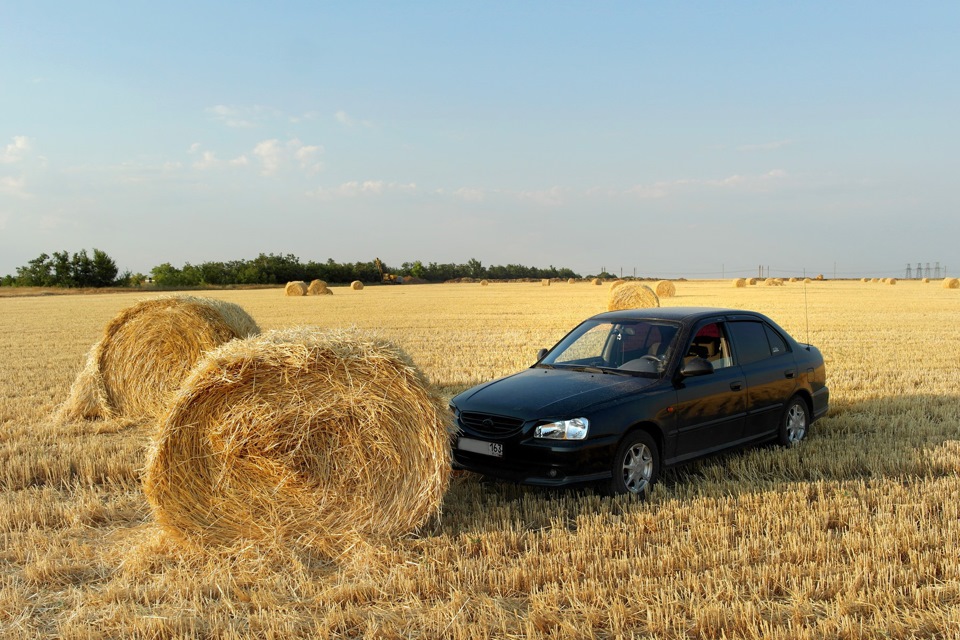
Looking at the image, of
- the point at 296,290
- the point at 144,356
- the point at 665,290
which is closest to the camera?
the point at 144,356

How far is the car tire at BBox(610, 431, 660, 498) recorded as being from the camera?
5746 mm

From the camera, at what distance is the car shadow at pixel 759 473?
5539 millimetres

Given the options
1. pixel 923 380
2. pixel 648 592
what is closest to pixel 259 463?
pixel 648 592

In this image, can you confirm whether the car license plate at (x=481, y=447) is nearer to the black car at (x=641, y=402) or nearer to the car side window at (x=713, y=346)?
the black car at (x=641, y=402)

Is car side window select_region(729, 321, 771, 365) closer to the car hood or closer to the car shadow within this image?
the car shadow

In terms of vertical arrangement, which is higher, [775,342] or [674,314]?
[674,314]

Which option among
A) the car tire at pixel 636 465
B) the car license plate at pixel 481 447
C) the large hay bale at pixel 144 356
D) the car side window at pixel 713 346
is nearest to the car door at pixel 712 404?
the car side window at pixel 713 346

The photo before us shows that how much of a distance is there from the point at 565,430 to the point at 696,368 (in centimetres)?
145

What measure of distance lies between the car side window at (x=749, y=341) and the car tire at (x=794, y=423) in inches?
24.4

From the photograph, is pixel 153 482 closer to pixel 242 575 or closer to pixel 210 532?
pixel 210 532

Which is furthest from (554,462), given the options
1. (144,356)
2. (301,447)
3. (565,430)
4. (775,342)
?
(144,356)

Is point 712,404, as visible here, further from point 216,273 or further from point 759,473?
point 216,273

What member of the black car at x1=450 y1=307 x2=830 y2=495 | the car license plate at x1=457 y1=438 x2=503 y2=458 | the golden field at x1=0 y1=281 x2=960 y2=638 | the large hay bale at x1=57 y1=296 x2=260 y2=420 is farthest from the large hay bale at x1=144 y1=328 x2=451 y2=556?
the large hay bale at x1=57 y1=296 x2=260 y2=420

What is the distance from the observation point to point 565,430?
18.4 ft
